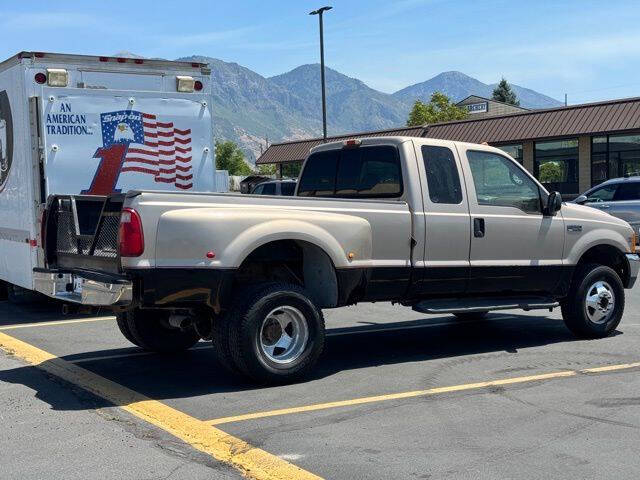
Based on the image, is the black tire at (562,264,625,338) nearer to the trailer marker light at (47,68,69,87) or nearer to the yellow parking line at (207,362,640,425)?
the yellow parking line at (207,362,640,425)

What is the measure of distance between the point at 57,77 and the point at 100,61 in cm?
60

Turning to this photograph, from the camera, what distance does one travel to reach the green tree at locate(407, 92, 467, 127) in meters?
51.8

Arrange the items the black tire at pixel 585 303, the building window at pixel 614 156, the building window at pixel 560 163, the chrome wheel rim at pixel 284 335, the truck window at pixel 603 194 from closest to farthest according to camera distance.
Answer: the chrome wheel rim at pixel 284 335
the black tire at pixel 585 303
the truck window at pixel 603 194
the building window at pixel 614 156
the building window at pixel 560 163

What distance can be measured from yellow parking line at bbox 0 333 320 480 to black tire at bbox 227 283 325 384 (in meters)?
0.74

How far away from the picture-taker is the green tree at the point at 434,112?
51781 mm

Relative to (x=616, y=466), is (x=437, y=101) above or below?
above

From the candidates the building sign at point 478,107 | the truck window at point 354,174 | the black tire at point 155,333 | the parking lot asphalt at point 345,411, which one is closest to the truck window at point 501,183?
the truck window at point 354,174

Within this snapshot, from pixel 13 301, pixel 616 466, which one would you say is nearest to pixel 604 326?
pixel 616 466

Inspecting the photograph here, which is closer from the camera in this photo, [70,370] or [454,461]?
[454,461]

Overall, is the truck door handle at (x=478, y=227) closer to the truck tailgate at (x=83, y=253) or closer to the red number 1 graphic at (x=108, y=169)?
the truck tailgate at (x=83, y=253)

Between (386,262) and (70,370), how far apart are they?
2938mm

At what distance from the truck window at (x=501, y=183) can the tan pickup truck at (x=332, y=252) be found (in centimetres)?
1

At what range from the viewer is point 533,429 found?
5.49m

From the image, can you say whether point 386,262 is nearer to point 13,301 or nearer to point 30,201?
point 30,201
